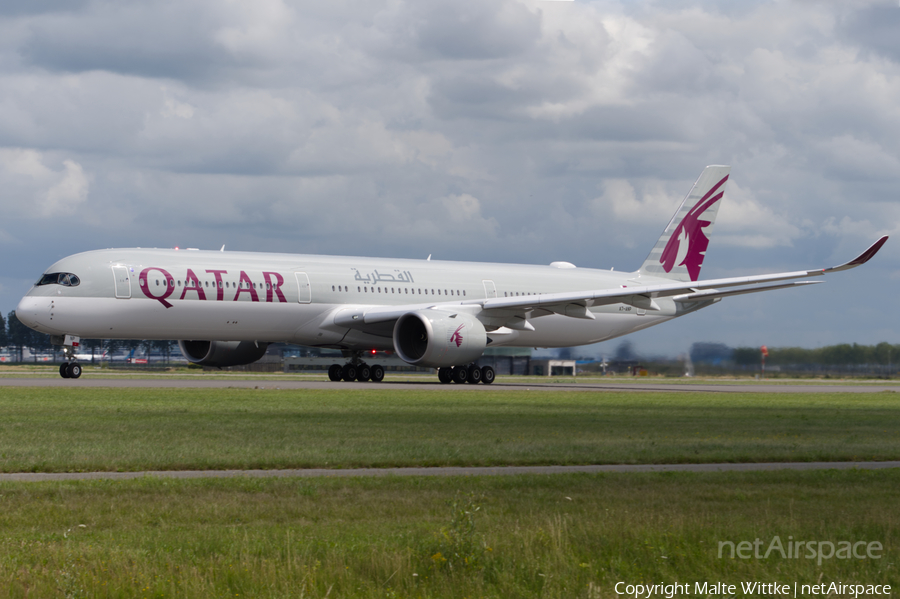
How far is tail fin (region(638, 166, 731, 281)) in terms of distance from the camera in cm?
5191

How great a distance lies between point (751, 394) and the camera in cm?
3791

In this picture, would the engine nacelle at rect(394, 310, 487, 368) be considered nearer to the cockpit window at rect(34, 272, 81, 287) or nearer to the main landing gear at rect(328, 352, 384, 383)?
the main landing gear at rect(328, 352, 384, 383)

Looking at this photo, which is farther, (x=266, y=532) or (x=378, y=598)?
(x=266, y=532)

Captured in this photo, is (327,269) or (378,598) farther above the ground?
(327,269)

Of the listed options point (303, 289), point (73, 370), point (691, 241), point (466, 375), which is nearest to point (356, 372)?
point (466, 375)

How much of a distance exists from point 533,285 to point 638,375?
21.6 metres

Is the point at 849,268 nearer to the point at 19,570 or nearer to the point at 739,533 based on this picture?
the point at 739,533

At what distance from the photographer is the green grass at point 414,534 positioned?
7980mm

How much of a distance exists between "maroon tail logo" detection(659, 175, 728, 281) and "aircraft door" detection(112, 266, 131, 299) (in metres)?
26.9

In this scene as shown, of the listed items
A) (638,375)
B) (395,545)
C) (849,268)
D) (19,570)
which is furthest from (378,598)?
(638,375)

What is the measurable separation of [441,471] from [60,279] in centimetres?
2584

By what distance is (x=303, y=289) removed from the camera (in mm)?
39656

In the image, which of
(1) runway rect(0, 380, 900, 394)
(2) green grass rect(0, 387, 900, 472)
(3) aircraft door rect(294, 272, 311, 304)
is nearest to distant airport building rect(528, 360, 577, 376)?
(1) runway rect(0, 380, 900, 394)
